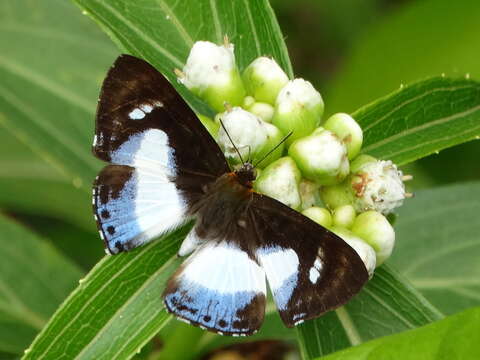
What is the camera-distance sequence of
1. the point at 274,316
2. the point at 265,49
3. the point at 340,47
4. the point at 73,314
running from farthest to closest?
the point at 340,47, the point at 274,316, the point at 265,49, the point at 73,314

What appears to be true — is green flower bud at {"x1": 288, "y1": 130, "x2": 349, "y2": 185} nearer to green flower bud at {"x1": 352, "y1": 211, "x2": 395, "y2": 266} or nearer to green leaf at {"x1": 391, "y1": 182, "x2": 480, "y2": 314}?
green flower bud at {"x1": 352, "y1": 211, "x2": 395, "y2": 266}

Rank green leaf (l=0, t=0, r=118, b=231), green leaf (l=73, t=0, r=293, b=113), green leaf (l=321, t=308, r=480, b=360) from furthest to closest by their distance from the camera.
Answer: green leaf (l=0, t=0, r=118, b=231)
green leaf (l=73, t=0, r=293, b=113)
green leaf (l=321, t=308, r=480, b=360)

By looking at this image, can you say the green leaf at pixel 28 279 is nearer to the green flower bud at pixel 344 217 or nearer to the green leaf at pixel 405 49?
Result: the green flower bud at pixel 344 217

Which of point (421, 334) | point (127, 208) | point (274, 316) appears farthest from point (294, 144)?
point (274, 316)

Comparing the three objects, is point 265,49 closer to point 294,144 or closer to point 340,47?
point 294,144

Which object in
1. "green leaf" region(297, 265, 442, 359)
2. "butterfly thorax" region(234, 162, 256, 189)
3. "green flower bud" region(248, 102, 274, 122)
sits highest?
"green flower bud" region(248, 102, 274, 122)

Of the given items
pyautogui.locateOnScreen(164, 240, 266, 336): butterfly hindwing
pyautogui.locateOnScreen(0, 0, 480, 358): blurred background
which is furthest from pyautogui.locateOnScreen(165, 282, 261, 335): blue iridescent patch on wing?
pyautogui.locateOnScreen(0, 0, 480, 358): blurred background

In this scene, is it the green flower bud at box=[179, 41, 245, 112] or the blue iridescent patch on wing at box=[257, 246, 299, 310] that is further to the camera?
the green flower bud at box=[179, 41, 245, 112]
